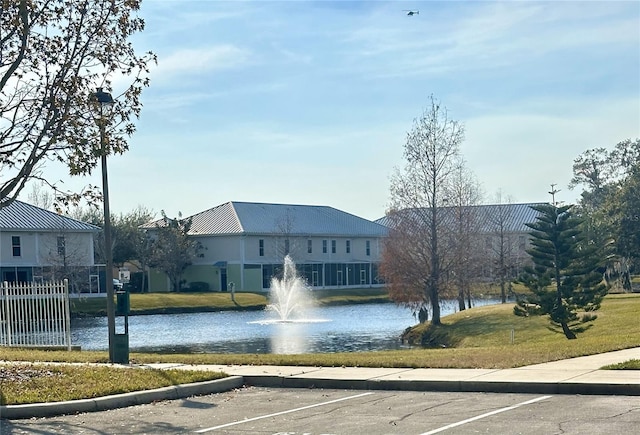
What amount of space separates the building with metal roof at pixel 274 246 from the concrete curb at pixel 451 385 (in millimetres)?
64668

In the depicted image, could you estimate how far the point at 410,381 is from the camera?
14492mm

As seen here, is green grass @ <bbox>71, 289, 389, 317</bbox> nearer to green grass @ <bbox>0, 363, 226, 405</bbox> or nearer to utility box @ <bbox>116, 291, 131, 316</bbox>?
utility box @ <bbox>116, 291, 131, 316</bbox>

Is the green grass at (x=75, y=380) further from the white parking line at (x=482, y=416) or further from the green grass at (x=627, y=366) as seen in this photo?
the green grass at (x=627, y=366)

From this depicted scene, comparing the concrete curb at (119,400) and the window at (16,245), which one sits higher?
the window at (16,245)

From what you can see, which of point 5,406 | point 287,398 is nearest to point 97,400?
point 5,406

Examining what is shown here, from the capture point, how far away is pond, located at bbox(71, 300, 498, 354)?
112 feet

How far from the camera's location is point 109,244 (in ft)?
68.6

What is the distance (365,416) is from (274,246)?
72601mm

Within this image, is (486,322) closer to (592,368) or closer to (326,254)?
(592,368)

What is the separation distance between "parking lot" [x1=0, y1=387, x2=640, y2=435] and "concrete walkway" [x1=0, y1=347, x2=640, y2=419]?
0.25m

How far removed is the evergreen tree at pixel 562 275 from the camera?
32250 mm

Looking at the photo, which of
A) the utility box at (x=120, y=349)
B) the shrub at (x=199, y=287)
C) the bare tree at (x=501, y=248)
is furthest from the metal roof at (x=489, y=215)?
the utility box at (x=120, y=349)

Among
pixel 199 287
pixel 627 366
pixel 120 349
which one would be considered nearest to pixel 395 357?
pixel 627 366

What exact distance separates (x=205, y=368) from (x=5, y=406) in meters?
4.96
